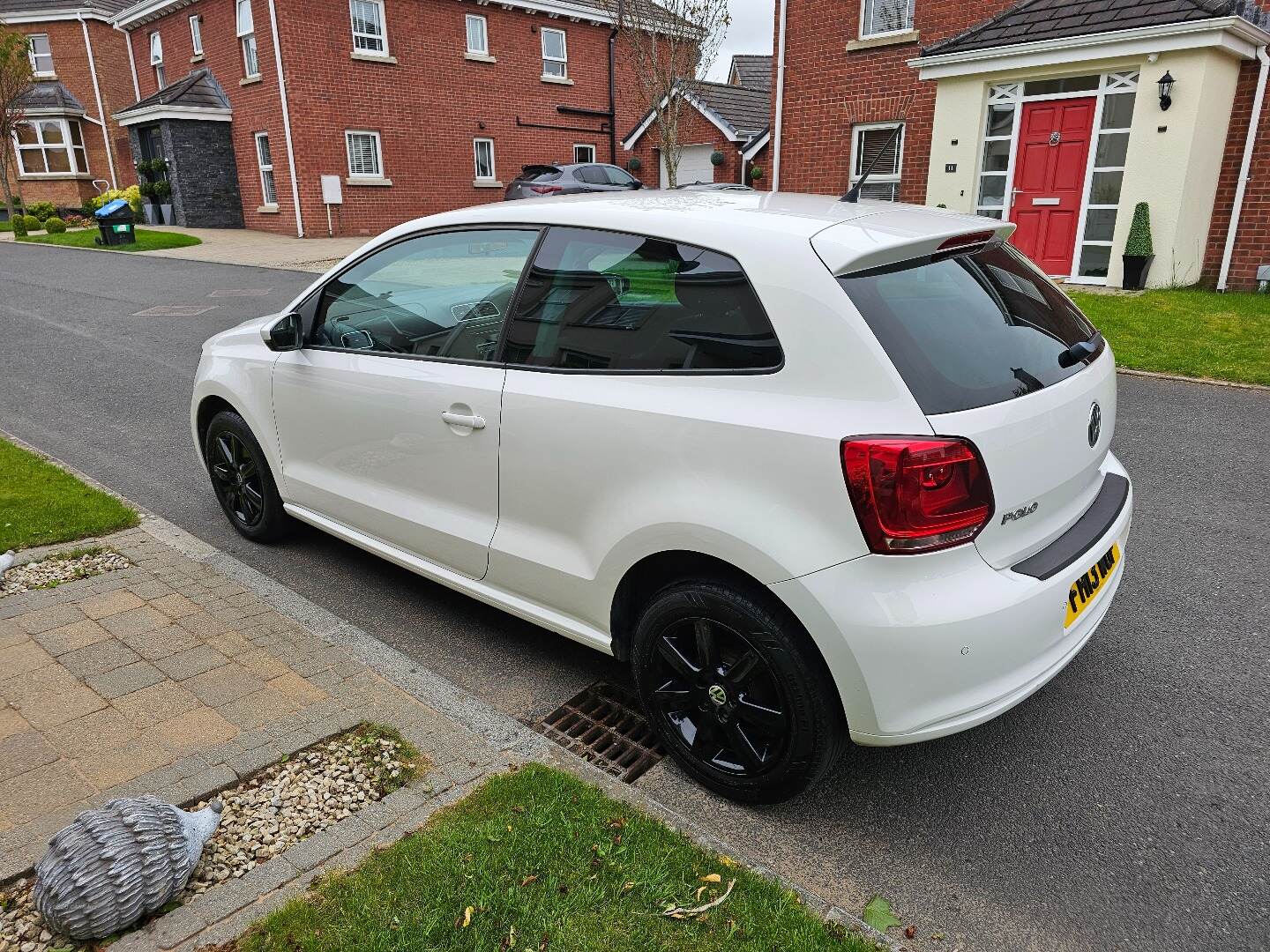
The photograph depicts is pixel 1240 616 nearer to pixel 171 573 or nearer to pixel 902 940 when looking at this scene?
pixel 902 940

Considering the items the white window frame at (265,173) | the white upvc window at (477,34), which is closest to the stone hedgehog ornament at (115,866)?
the white window frame at (265,173)

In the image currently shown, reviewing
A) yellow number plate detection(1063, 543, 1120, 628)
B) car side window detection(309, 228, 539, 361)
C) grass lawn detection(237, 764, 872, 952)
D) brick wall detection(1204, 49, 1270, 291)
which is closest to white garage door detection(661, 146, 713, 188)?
brick wall detection(1204, 49, 1270, 291)

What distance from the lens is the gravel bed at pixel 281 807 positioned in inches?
91.3

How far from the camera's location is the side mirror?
13.5 ft

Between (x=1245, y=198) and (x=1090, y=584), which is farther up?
(x=1245, y=198)

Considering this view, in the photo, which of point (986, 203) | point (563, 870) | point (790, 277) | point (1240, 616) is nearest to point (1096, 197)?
point (986, 203)

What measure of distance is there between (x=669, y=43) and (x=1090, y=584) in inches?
682

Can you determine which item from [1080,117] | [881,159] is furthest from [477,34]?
[1080,117]

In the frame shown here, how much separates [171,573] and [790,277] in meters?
3.38

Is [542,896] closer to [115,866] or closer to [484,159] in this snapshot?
[115,866]

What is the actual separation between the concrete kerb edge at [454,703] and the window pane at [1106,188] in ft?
41.5

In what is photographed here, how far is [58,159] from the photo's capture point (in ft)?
112

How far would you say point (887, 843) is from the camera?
2682mm

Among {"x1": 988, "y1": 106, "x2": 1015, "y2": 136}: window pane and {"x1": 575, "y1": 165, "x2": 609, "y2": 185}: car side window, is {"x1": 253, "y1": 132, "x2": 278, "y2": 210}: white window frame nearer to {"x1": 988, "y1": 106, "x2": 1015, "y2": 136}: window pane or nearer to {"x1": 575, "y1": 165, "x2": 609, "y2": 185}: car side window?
{"x1": 575, "y1": 165, "x2": 609, "y2": 185}: car side window
